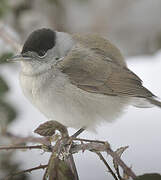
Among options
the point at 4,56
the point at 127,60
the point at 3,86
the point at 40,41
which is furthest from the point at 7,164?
the point at 127,60

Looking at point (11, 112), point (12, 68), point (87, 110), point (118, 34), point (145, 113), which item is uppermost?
point (118, 34)

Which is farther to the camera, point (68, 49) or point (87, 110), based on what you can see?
point (68, 49)

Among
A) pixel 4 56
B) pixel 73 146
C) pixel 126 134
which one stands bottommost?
pixel 73 146

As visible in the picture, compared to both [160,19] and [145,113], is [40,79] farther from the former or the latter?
[160,19]

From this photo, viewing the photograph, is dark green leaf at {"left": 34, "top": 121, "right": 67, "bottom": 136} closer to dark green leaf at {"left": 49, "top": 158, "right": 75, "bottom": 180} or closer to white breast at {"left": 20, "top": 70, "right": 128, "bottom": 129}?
dark green leaf at {"left": 49, "top": 158, "right": 75, "bottom": 180}

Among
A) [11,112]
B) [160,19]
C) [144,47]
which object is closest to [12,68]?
[11,112]

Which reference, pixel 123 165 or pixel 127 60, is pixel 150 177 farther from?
pixel 127 60

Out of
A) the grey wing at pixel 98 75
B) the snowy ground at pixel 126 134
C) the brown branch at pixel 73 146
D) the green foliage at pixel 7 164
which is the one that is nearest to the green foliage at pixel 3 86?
the snowy ground at pixel 126 134
